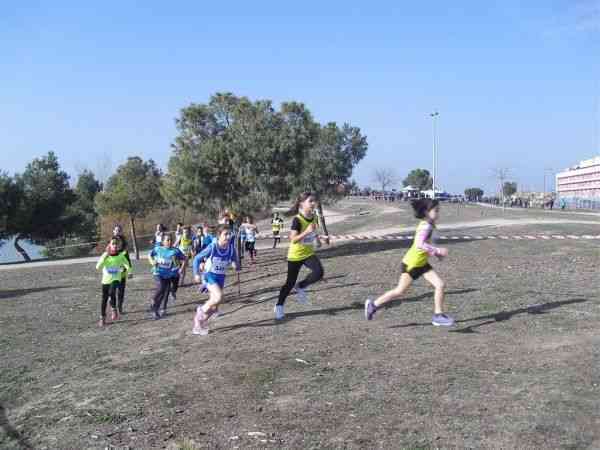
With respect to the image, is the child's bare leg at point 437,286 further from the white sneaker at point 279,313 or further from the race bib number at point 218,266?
the race bib number at point 218,266

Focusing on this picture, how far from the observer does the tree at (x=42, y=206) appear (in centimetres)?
3981

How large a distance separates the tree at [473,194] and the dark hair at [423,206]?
89.4 m

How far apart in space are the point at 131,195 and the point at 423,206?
2248cm

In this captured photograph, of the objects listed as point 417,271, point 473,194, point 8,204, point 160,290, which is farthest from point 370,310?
point 473,194

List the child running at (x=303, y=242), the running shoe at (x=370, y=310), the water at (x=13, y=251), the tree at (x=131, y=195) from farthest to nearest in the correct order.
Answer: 1. the water at (x=13, y=251)
2. the tree at (x=131, y=195)
3. the child running at (x=303, y=242)
4. the running shoe at (x=370, y=310)

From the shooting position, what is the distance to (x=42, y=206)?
41.2 metres

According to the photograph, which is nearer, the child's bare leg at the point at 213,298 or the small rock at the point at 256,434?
the small rock at the point at 256,434

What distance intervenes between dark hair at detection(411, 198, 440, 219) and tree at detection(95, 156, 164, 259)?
849 inches

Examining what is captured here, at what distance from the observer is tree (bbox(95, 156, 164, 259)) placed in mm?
27953

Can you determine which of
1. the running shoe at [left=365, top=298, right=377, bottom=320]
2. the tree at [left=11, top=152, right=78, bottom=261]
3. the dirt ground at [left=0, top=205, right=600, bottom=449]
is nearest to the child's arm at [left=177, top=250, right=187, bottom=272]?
the dirt ground at [left=0, top=205, right=600, bottom=449]

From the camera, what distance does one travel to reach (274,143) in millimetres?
21406

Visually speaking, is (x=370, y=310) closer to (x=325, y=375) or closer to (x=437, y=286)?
(x=437, y=286)

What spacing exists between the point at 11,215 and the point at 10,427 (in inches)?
1459

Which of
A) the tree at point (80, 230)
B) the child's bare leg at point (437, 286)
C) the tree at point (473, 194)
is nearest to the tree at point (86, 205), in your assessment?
the tree at point (80, 230)
